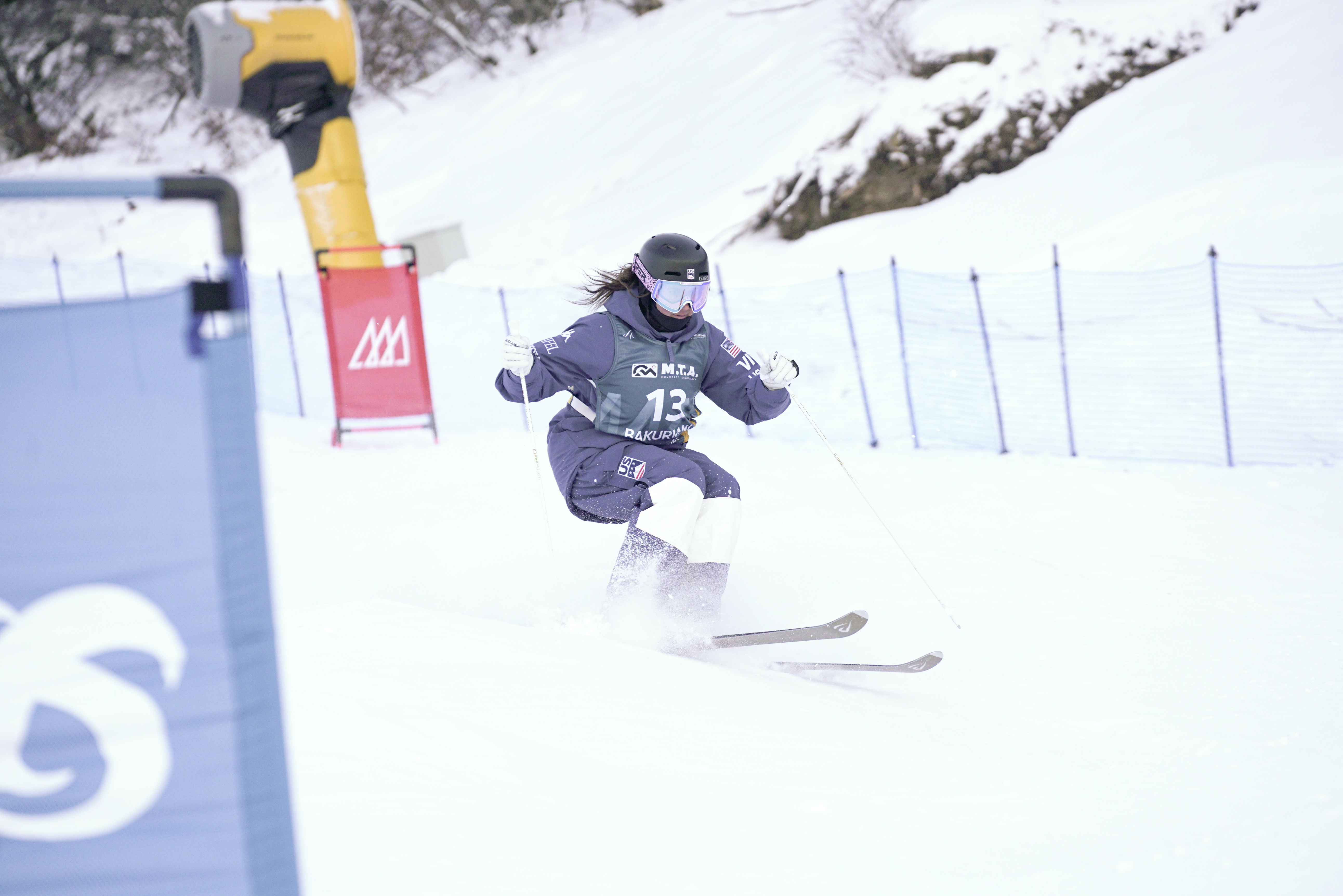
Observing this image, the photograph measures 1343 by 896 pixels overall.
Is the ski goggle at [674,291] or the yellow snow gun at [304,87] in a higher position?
the yellow snow gun at [304,87]

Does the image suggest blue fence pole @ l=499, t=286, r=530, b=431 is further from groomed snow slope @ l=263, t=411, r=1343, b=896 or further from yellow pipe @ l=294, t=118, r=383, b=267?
groomed snow slope @ l=263, t=411, r=1343, b=896

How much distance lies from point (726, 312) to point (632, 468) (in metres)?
5.31

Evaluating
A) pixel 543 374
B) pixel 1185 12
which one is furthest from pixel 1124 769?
pixel 1185 12

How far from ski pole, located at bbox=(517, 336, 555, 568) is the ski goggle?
0.55 m

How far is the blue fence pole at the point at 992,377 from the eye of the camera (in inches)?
308

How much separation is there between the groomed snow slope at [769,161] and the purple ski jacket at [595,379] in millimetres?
6052

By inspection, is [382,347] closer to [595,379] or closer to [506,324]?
[506,324]

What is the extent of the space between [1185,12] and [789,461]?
331 inches

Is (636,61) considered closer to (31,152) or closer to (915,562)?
(31,152)

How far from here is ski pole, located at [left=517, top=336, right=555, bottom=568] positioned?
3.83m

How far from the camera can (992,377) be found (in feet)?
25.9

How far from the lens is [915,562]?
513 centimetres

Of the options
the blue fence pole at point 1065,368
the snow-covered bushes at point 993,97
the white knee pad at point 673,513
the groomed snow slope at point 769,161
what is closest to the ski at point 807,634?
the white knee pad at point 673,513

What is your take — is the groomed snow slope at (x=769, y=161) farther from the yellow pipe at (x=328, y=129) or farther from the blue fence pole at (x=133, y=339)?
the blue fence pole at (x=133, y=339)
